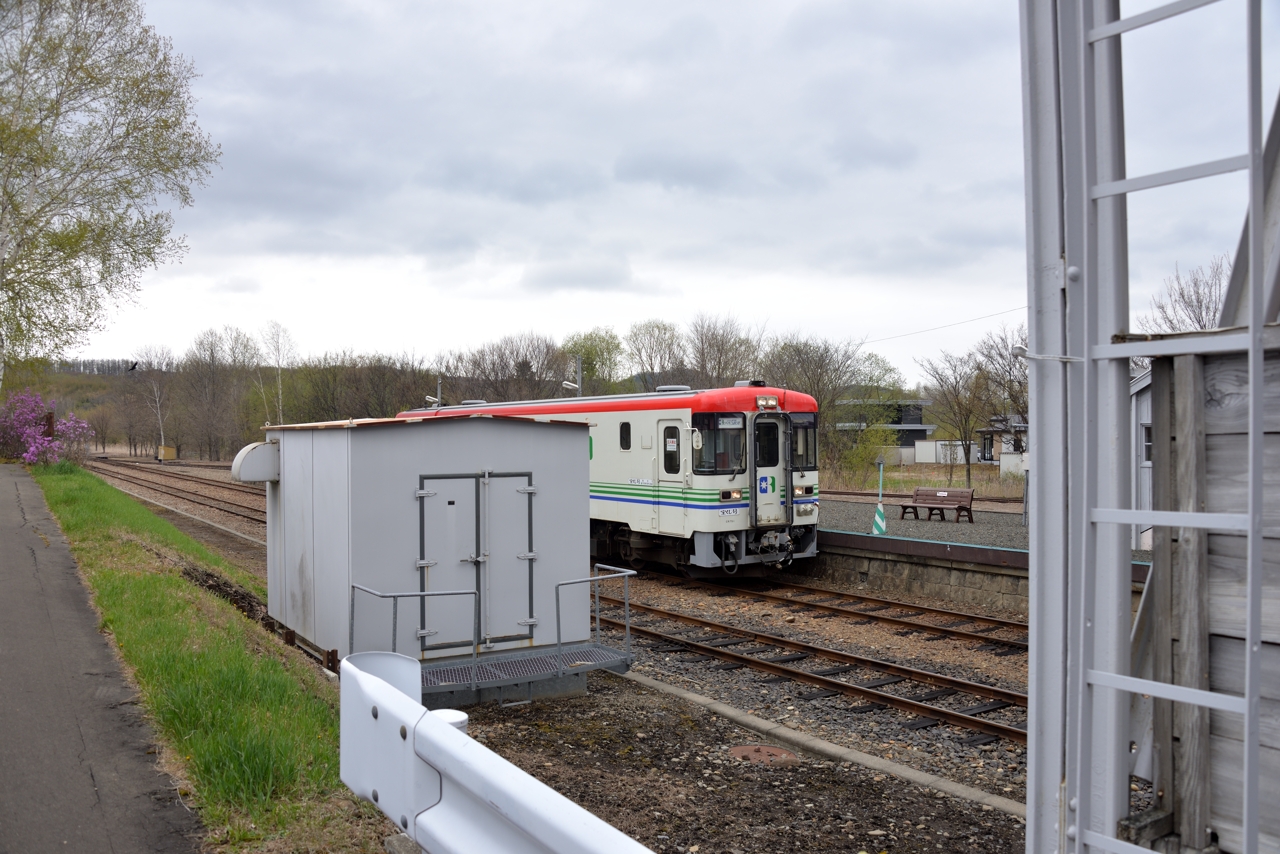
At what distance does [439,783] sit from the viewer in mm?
2873

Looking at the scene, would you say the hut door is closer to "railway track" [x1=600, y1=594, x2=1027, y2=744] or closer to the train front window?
"railway track" [x1=600, y1=594, x2=1027, y2=744]

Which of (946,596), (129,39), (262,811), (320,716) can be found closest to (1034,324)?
(262,811)

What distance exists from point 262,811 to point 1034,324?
413 centimetres

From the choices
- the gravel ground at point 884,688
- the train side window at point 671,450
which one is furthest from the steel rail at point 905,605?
the train side window at point 671,450

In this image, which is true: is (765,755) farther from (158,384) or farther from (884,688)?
(158,384)

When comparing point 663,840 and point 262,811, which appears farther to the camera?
point 663,840

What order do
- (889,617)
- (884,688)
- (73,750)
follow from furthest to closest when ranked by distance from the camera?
(889,617) < (884,688) < (73,750)

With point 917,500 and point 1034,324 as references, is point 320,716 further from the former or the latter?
point 917,500

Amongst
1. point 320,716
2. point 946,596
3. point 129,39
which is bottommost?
point 946,596

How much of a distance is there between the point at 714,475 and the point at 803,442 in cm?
215

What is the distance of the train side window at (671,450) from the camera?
634 inches

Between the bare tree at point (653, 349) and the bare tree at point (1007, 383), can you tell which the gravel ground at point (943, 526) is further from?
the bare tree at point (653, 349)

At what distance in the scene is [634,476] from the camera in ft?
56.5

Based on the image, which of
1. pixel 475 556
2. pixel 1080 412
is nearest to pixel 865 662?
pixel 475 556
